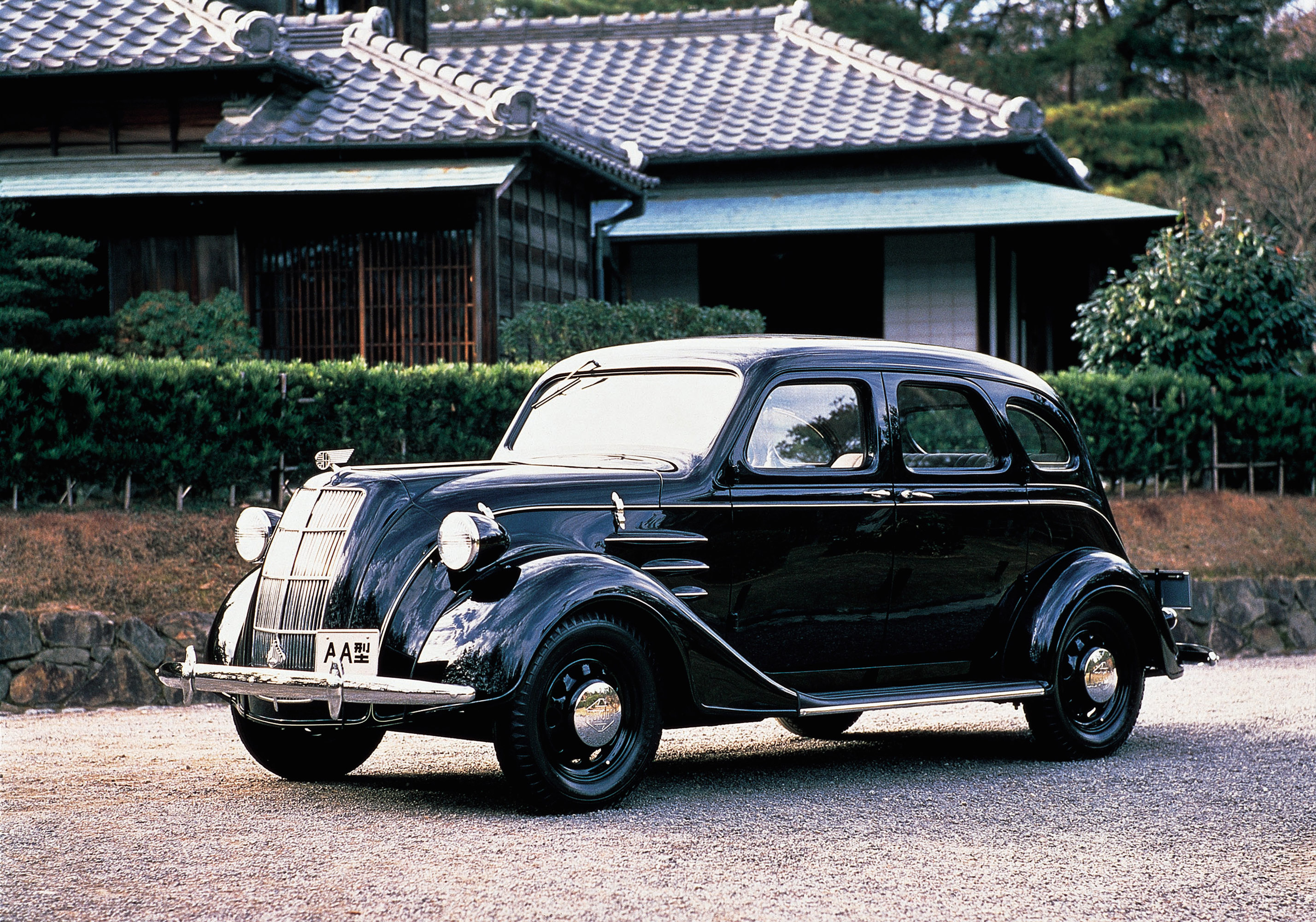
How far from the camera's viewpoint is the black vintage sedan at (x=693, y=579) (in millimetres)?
5605

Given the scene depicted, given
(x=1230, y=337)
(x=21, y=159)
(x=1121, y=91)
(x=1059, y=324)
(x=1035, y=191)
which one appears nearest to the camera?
(x=1230, y=337)

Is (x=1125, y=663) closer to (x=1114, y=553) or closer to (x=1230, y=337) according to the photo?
(x=1114, y=553)

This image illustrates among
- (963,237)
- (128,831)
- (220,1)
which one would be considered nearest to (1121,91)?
(963,237)

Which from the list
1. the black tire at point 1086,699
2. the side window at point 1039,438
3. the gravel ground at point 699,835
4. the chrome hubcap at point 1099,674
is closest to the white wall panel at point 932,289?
the side window at point 1039,438

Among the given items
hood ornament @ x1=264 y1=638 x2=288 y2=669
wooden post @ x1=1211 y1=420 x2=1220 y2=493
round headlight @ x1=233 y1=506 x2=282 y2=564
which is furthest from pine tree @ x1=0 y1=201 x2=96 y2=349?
wooden post @ x1=1211 y1=420 x2=1220 y2=493

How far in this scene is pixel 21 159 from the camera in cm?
1712

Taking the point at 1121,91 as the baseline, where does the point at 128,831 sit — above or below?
below

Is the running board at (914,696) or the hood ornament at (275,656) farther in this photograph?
the running board at (914,696)

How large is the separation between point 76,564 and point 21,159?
8.77m

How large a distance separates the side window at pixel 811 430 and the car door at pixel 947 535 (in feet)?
0.64

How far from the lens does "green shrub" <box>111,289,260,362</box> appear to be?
1479 centimetres

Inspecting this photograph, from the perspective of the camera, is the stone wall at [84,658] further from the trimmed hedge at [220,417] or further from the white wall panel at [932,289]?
the white wall panel at [932,289]

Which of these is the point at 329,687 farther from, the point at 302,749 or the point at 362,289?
→ the point at 362,289

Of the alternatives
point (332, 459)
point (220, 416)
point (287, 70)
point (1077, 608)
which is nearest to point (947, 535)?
point (1077, 608)
